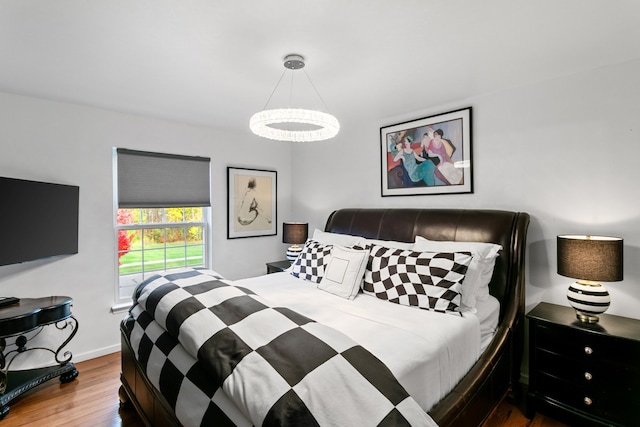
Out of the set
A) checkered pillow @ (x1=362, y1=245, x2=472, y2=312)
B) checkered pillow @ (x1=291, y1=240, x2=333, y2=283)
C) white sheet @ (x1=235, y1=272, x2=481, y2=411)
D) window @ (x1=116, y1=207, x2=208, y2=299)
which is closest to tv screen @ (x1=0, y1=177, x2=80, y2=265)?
window @ (x1=116, y1=207, x2=208, y2=299)

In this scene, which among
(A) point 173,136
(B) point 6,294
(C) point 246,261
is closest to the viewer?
(B) point 6,294

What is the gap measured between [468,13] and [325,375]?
1.74m

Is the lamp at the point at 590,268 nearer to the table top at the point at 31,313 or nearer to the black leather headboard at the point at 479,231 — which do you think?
the black leather headboard at the point at 479,231

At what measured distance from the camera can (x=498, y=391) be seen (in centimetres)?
198

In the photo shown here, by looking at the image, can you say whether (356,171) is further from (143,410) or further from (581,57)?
(143,410)

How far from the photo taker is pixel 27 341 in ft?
8.40

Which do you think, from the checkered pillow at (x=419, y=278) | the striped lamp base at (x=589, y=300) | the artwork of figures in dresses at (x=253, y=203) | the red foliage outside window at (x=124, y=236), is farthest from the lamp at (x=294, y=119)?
the red foliage outside window at (x=124, y=236)

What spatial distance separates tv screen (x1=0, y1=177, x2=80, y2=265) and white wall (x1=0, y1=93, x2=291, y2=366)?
0.27 feet

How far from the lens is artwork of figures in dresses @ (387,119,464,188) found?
2.74 metres

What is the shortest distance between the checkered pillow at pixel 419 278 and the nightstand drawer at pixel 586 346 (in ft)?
2.20

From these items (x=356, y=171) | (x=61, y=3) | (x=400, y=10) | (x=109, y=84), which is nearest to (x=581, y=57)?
(x=400, y=10)

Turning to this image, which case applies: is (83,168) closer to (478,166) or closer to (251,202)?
(251,202)

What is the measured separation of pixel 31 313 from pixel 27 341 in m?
0.70

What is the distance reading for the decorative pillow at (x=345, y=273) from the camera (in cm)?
226
